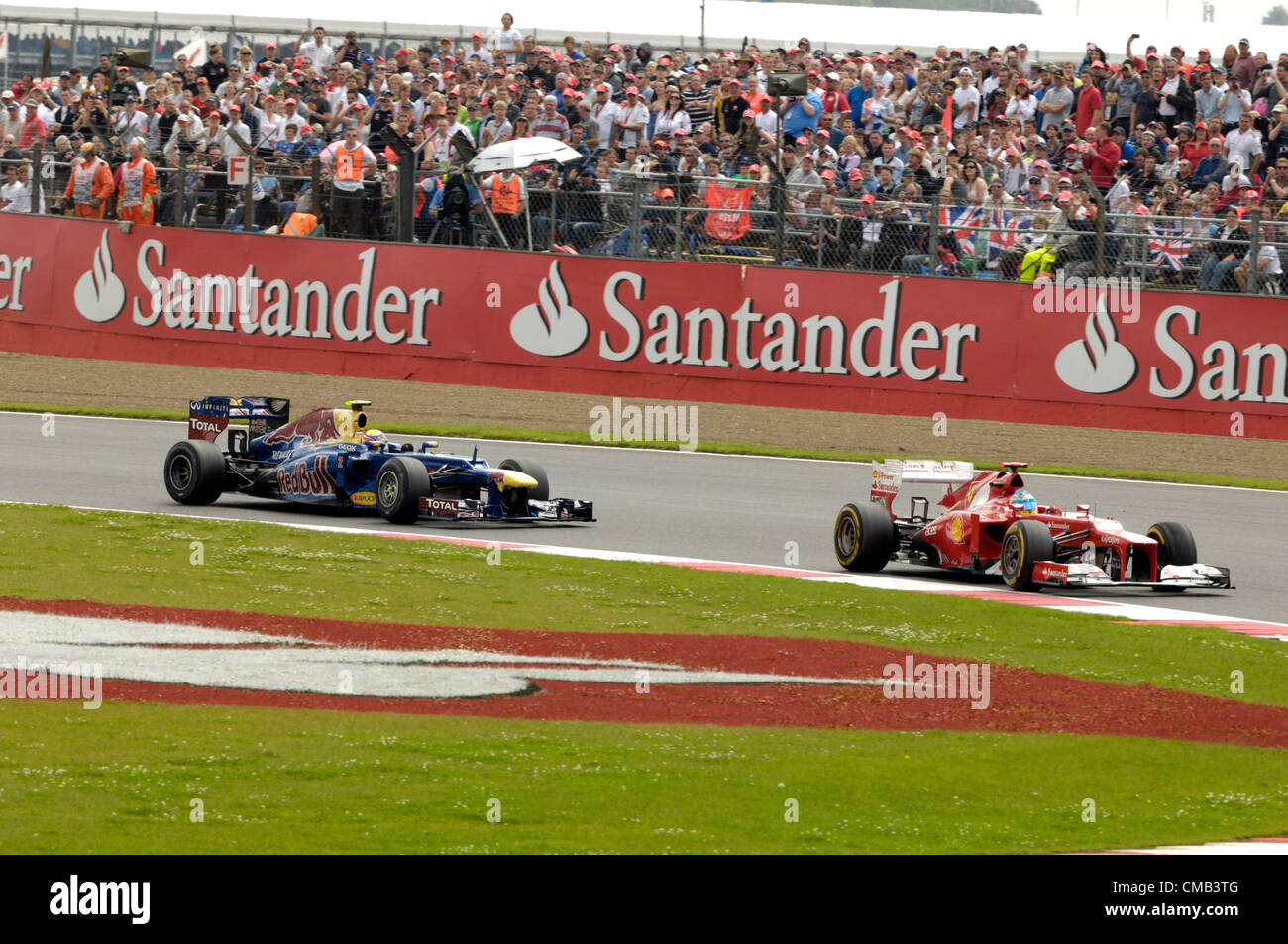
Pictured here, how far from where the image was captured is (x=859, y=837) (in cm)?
710

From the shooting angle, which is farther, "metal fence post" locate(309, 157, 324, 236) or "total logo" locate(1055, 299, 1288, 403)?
"metal fence post" locate(309, 157, 324, 236)

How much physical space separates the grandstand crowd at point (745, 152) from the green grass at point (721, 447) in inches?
85.3

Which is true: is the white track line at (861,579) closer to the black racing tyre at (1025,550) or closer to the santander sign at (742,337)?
the black racing tyre at (1025,550)

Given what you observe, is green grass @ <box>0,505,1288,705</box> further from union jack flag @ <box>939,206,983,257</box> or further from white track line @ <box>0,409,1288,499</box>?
union jack flag @ <box>939,206,983,257</box>

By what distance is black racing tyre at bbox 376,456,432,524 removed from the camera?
15273mm

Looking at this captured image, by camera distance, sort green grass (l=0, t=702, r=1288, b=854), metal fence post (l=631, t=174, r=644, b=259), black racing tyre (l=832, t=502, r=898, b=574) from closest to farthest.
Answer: green grass (l=0, t=702, r=1288, b=854), black racing tyre (l=832, t=502, r=898, b=574), metal fence post (l=631, t=174, r=644, b=259)

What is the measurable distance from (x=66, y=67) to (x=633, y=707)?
2703 centimetres

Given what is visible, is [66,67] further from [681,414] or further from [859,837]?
[859,837]

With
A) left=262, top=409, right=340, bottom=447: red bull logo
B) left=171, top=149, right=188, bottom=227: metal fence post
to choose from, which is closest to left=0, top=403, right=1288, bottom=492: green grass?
left=171, top=149, right=188, bottom=227: metal fence post

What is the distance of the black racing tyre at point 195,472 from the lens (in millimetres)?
16062

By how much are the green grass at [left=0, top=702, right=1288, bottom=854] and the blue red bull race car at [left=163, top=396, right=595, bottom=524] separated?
21.1 feet

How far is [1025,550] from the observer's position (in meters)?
13.3

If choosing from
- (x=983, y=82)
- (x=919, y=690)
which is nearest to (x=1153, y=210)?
(x=983, y=82)
